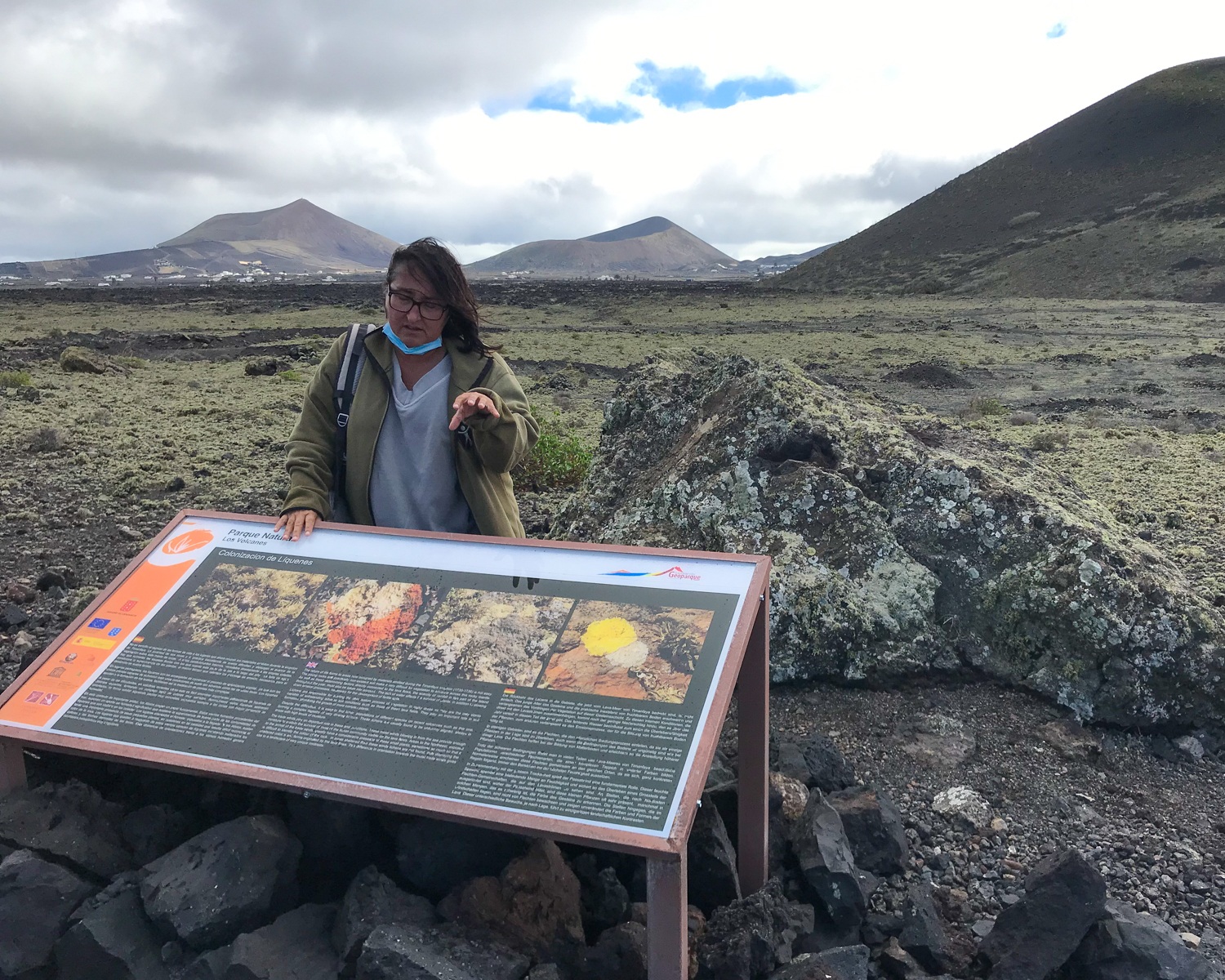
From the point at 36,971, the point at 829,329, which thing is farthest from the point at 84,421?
the point at 829,329

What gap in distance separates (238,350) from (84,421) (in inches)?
474

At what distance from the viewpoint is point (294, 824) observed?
2998 millimetres

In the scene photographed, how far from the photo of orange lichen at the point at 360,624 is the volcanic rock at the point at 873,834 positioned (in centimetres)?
171

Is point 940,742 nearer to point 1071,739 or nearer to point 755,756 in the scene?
point 1071,739

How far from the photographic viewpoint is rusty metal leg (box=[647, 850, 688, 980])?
225cm

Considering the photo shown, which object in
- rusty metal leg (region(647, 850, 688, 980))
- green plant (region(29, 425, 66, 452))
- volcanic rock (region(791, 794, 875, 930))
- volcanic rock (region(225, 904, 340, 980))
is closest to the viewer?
rusty metal leg (region(647, 850, 688, 980))

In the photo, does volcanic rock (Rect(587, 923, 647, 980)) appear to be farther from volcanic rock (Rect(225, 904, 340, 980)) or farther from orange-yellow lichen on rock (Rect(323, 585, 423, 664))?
orange-yellow lichen on rock (Rect(323, 585, 423, 664))

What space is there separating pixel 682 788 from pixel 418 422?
204 centimetres

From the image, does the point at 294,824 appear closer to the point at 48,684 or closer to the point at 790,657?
the point at 48,684

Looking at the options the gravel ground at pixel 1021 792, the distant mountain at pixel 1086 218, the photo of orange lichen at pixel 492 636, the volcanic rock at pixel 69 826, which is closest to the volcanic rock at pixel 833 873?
the gravel ground at pixel 1021 792

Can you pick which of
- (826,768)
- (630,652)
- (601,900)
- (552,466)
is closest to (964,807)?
(826,768)

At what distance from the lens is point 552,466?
8.73m

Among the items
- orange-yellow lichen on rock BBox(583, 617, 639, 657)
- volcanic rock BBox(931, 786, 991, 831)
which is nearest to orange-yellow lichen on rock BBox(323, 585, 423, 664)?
orange-yellow lichen on rock BBox(583, 617, 639, 657)

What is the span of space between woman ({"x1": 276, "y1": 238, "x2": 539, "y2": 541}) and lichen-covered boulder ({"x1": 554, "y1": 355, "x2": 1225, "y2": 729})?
157 cm
